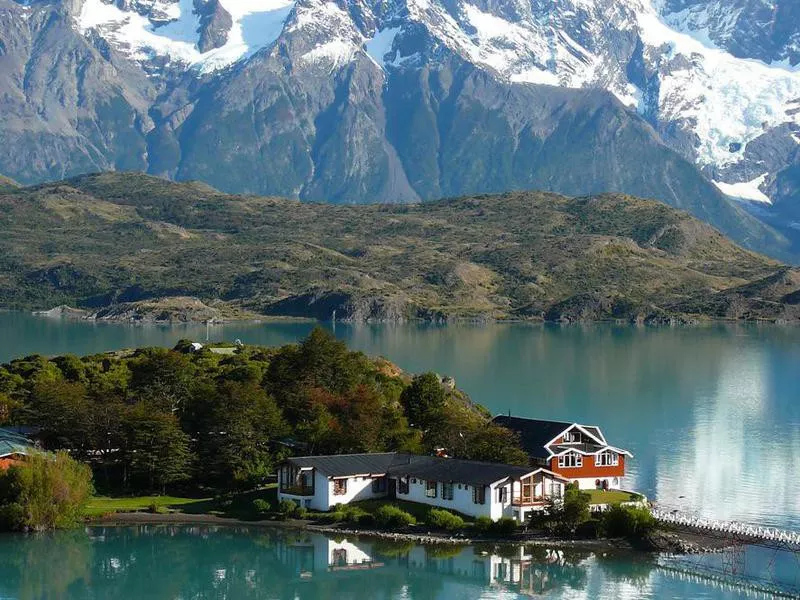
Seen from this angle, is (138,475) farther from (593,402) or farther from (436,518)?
(593,402)

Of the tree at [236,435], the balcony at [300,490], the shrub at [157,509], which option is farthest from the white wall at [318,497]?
the shrub at [157,509]

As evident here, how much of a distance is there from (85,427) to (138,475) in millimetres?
4128

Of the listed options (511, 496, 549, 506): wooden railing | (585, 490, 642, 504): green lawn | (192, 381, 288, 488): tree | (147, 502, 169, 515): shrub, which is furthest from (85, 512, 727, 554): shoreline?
(585, 490, 642, 504): green lawn

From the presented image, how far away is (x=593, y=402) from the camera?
13025 cm

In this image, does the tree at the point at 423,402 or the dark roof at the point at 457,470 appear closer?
the dark roof at the point at 457,470

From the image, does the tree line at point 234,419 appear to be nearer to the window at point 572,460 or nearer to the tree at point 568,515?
the window at point 572,460

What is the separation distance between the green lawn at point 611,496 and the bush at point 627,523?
497cm

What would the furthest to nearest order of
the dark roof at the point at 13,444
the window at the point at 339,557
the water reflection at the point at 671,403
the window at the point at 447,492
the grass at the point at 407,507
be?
the water reflection at the point at 671,403, the dark roof at the point at 13,444, the window at the point at 447,492, the grass at the point at 407,507, the window at the point at 339,557

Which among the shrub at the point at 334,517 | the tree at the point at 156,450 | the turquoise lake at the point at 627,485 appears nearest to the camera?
the turquoise lake at the point at 627,485

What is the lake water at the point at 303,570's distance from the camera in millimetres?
59406

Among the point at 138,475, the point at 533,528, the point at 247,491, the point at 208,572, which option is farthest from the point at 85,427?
the point at 533,528

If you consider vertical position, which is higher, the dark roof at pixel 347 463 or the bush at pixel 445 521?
the dark roof at pixel 347 463

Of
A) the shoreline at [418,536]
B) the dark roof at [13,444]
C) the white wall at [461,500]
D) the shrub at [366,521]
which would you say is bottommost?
the shoreline at [418,536]

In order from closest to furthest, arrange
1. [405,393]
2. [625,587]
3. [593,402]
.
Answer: [625,587]
[405,393]
[593,402]
